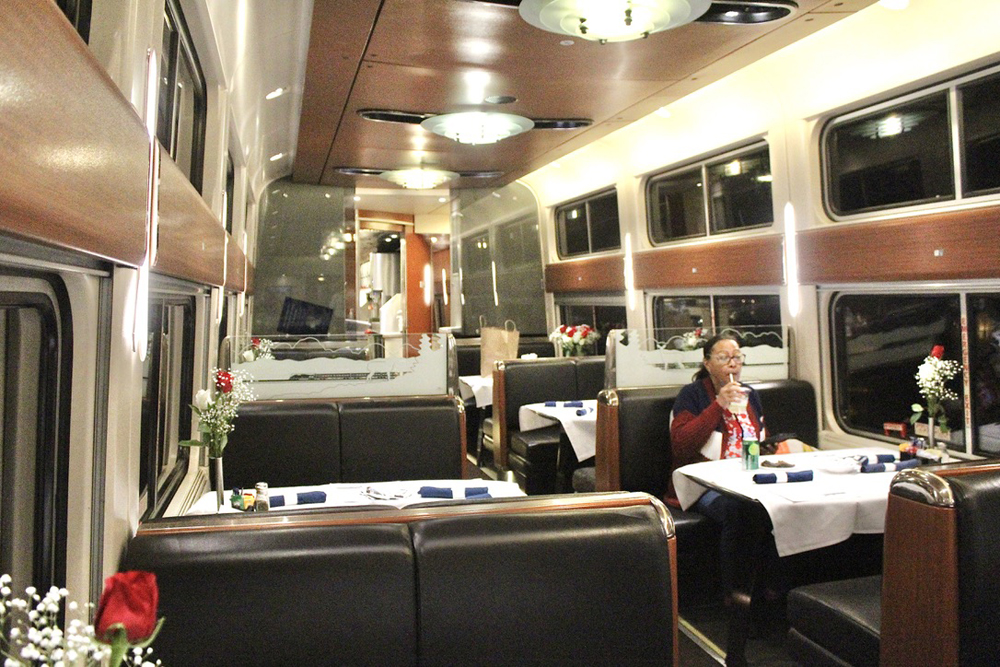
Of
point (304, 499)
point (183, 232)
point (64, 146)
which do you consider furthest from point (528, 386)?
point (64, 146)

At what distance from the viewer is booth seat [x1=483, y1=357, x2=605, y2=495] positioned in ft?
18.8

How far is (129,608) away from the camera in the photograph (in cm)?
80

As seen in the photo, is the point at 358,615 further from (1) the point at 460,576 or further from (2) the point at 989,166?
(2) the point at 989,166

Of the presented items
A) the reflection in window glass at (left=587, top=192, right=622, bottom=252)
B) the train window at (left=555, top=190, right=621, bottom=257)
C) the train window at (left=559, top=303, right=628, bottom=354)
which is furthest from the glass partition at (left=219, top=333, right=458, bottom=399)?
the train window at (left=555, top=190, right=621, bottom=257)

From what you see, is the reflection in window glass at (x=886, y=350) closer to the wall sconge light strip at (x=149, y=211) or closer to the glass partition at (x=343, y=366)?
the glass partition at (x=343, y=366)

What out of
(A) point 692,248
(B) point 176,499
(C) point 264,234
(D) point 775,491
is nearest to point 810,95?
(A) point 692,248

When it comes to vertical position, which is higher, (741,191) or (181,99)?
(741,191)

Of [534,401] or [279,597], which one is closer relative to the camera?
[279,597]

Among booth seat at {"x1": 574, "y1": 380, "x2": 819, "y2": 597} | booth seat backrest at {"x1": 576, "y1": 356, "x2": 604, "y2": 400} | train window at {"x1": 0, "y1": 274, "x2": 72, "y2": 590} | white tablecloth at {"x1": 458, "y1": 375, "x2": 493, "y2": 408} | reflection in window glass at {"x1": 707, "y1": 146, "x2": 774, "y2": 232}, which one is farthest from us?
white tablecloth at {"x1": 458, "y1": 375, "x2": 493, "y2": 408}

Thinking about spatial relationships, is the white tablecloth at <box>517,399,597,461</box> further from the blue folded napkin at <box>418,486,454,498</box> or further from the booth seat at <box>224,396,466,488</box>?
the blue folded napkin at <box>418,486,454,498</box>

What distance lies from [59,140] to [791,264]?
4.58 meters

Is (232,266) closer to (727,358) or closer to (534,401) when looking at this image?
A: (534,401)

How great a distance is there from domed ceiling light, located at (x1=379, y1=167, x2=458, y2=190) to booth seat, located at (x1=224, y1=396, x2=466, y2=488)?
488 cm

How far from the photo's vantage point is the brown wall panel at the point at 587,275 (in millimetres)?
7721
